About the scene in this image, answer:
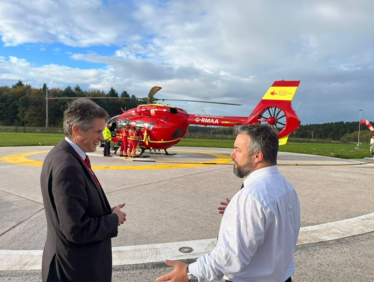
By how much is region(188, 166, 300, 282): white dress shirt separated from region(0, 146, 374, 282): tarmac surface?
5.47 ft

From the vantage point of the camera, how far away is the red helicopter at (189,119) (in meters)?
13.6

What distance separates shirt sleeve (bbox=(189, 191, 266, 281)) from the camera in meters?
1.41

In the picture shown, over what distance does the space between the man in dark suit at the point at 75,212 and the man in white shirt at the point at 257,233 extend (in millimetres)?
572

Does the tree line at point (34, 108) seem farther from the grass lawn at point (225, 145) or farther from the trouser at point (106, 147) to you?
the trouser at point (106, 147)

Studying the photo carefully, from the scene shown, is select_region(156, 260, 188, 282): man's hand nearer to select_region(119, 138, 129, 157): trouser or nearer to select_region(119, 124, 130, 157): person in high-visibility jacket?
select_region(119, 124, 130, 157): person in high-visibility jacket

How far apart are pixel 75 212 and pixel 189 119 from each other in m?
12.8

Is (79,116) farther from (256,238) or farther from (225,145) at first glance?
(225,145)

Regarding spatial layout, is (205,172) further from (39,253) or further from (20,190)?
(39,253)

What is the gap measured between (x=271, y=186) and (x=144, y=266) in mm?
2187

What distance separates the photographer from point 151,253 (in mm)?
3354

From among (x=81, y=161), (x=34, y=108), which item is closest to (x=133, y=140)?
(x=81, y=161)

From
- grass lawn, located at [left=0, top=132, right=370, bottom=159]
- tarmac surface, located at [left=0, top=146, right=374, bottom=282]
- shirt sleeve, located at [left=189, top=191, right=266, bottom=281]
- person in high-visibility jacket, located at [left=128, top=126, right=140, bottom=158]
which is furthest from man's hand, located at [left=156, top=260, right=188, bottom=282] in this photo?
grass lawn, located at [left=0, top=132, right=370, bottom=159]

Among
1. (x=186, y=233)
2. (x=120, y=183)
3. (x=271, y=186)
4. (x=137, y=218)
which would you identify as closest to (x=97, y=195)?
(x=271, y=186)

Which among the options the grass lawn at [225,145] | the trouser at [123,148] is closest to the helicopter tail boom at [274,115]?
the trouser at [123,148]
